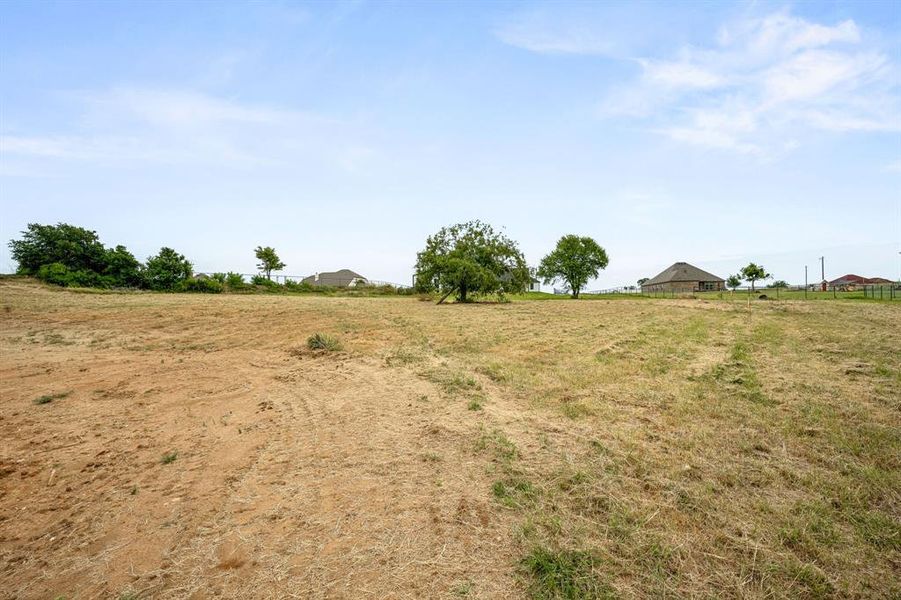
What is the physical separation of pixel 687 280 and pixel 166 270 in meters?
84.9

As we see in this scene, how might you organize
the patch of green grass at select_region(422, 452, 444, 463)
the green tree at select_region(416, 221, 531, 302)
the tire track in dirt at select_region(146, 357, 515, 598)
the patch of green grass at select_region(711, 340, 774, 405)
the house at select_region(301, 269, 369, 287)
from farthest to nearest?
the house at select_region(301, 269, 369, 287) → the green tree at select_region(416, 221, 531, 302) → the patch of green grass at select_region(711, 340, 774, 405) → the patch of green grass at select_region(422, 452, 444, 463) → the tire track in dirt at select_region(146, 357, 515, 598)

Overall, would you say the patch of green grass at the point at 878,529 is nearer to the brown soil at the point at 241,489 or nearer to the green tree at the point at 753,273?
the brown soil at the point at 241,489

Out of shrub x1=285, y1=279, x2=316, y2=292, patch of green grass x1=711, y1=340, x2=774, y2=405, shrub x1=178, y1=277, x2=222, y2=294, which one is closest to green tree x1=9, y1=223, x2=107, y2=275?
shrub x1=178, y1=277, x2=222, y2=294

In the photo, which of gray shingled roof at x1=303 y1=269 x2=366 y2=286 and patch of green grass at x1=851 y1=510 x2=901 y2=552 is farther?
gray shingled roof at x1=303 y1=269 x2=366 y2=286

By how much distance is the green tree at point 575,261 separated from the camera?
2432 inches

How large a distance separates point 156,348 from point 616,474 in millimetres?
10201

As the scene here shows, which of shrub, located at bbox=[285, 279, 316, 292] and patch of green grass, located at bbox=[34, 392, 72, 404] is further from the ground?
shrub, located at bbox=[285, 279, 316, 292]

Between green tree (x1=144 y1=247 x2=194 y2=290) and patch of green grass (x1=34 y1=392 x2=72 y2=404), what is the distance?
132 feet

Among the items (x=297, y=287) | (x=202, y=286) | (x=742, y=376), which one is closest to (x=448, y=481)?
(x=742, y=376)

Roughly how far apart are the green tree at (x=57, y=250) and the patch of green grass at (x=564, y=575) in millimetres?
52474

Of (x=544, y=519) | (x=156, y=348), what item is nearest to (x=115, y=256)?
(x=156, y=348)

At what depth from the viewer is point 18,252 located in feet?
131

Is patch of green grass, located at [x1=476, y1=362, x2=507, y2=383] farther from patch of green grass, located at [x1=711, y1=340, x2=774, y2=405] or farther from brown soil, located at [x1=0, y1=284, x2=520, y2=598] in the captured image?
patch of green grass, located at [x1=711, y1=340, x2=774, y2=405]

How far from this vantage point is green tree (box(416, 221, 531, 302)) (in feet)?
104
